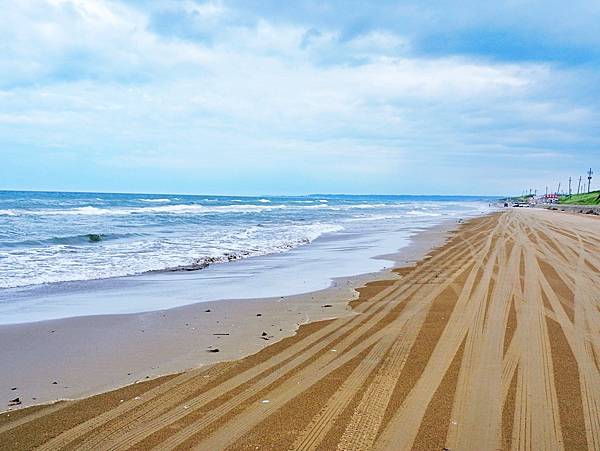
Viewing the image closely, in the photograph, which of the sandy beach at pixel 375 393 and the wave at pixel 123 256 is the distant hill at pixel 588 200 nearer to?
the wave at pixel 123 256

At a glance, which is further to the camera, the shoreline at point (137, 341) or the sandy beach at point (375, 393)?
the shoreline at point (137, 341)

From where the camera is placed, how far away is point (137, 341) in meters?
6.05

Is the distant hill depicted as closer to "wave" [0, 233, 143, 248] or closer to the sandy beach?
"wave" [0, 233, 143, 248]

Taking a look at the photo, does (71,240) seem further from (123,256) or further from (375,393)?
(375,393)

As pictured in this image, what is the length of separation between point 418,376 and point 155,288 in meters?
6.48

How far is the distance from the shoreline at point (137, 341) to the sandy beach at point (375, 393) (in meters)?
0.12

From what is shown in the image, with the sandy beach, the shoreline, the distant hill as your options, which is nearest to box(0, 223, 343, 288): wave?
the shoreline

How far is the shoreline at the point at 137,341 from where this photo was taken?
471cm

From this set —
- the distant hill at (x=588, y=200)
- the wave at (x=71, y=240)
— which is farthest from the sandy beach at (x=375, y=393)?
the distant hill at (x=588, y=200)

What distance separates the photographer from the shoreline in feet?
15.5

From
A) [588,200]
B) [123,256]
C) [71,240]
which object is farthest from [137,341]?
[588,200]

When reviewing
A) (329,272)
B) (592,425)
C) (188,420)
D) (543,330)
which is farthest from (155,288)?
(592,425)

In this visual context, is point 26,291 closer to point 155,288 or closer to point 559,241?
point 155,288

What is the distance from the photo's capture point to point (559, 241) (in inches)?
774
